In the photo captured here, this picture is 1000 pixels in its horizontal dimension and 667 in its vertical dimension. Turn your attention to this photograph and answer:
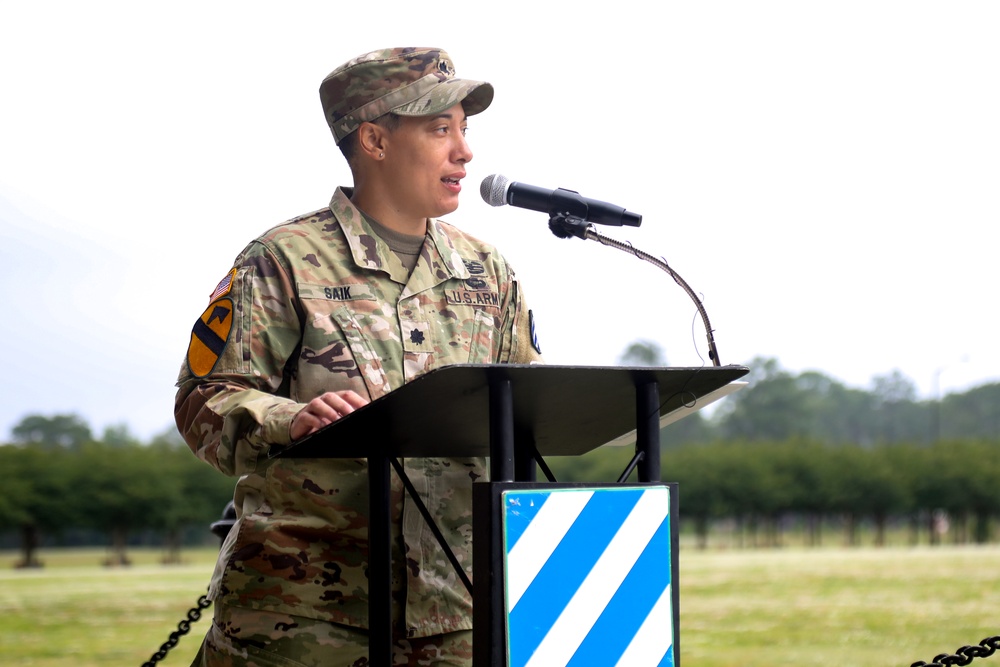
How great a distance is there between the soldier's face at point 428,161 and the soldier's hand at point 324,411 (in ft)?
2.17

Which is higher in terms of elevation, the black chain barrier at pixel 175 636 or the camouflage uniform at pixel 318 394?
the camouflage uniform at pixel 318 394

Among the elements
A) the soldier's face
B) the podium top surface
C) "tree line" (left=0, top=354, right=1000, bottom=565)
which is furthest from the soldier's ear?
"tree line" (left=0, top=354, right=1000, bottom=565)

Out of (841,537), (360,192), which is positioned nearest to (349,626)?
(360,192)

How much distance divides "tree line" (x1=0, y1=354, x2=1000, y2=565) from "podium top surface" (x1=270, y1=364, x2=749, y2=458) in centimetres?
1300

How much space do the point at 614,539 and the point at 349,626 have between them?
2.22 ft

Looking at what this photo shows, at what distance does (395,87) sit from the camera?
2.12m

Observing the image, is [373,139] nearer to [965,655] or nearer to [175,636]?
[965,655]

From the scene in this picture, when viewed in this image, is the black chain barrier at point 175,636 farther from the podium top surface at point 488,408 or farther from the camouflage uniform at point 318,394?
the podium top surface at point 488,408

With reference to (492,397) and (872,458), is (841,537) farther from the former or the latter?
(492,397)

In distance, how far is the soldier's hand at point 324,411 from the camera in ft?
5.08

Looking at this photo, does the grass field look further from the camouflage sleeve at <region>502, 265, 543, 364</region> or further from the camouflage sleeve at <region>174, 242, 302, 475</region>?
the camouflage sleeve at <region>174, 242, 302, 475</region>

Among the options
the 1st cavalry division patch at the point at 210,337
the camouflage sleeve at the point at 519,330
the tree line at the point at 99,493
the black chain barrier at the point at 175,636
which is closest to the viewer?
the 1st cavalry division patch at the point at 210,337

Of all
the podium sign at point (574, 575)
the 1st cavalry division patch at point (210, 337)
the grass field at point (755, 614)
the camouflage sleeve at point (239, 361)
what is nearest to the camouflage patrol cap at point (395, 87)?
the camouflage sleeve at point (239, 361)

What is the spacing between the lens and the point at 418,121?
212 centimetres
